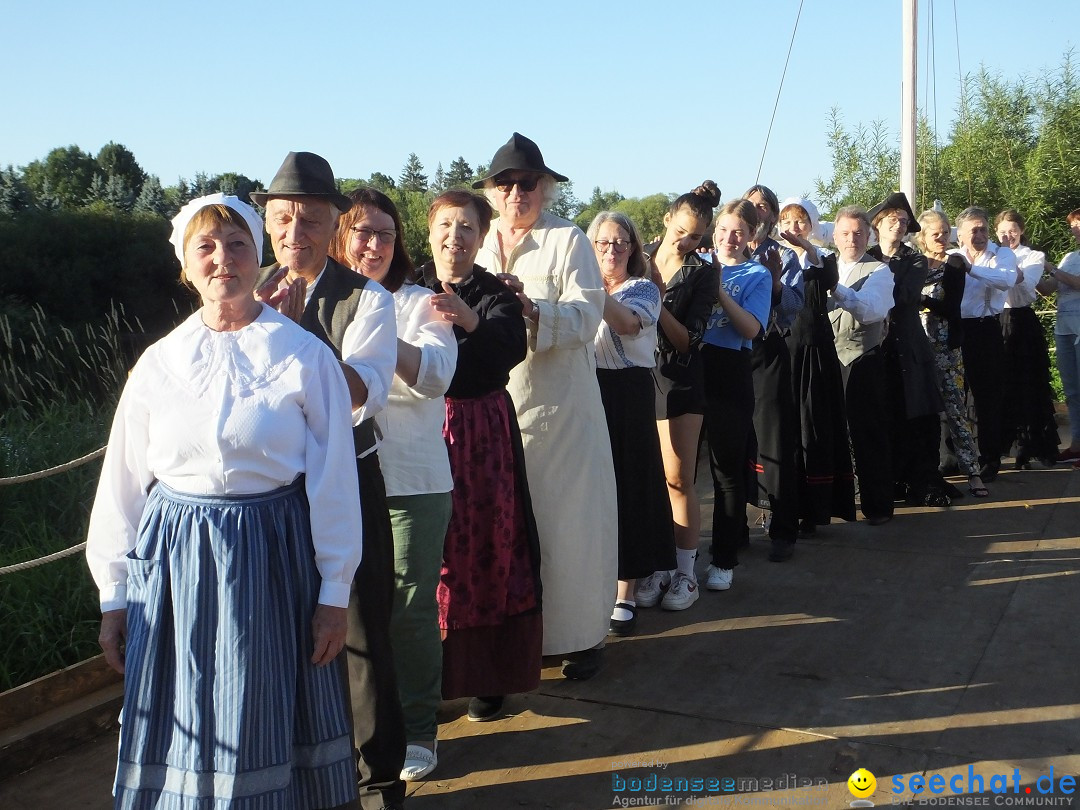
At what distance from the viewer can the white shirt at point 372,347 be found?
9.59 ft

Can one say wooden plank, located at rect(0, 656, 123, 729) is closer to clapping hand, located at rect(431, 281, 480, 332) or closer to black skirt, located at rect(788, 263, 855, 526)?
clapping hand, located at rect(431, 281, 480, 332)

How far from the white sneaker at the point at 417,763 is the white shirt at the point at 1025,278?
21.3 feet

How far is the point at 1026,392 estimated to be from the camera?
8.54m

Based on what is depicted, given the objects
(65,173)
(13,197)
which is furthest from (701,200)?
(65,173)

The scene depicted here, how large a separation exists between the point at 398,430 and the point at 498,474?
580 mm

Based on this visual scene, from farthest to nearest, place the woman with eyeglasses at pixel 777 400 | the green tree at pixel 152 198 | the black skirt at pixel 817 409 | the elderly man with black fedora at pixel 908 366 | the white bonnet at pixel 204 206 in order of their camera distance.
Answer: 1. the green tree at pixel 152 198
2. the elderly man with black fedora at pixel 908 366
3. the black skirt at pixel 817 409
4. the woman with eyeglasses at pixel 777 400
5. the white bonnet at pixel 204 206

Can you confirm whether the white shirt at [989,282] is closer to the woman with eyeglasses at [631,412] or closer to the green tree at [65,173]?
the woman with eyeglasses at [631,412]

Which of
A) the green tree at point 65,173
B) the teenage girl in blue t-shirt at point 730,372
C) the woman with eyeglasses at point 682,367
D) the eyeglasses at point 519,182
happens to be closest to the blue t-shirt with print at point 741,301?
the teenage girl in blue t-shirt at point 730,372

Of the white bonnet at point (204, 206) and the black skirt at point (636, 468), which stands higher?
the white bonnet at point (204, 206)

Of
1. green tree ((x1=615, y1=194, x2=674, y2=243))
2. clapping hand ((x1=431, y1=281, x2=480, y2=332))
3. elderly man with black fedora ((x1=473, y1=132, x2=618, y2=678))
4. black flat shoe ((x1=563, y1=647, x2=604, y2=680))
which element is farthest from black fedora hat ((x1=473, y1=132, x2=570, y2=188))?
green tree ((x1=615, y1=194, x2=674, y2=243))

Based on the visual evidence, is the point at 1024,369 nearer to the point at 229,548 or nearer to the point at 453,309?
the point at 453,309

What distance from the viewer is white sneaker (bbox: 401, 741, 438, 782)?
3.58 meters

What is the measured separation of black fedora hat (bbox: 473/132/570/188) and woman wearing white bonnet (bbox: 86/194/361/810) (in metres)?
1.71

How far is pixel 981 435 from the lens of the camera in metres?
8.08
